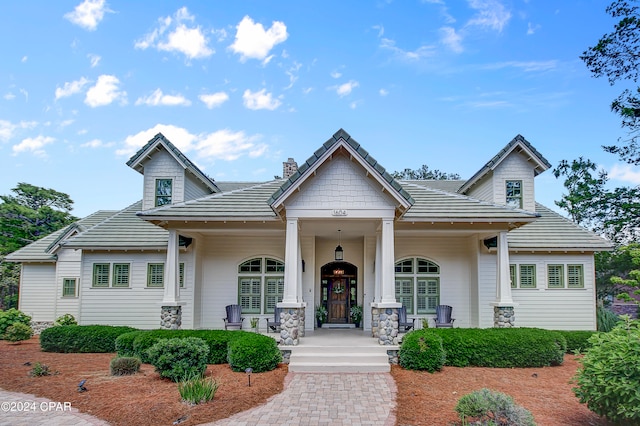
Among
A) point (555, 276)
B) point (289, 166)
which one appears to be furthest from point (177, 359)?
point (555, 276)

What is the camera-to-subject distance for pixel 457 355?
376 inches

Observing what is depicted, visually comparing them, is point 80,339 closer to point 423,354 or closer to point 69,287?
point 69,287

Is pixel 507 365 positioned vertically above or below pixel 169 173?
below

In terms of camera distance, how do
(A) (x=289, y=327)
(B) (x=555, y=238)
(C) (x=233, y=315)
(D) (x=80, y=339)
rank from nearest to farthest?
(A) (x=289, y=327) → (D) (x=80, y=339) → (C) (x=233, y=315) → (B) (x=555, y=238)

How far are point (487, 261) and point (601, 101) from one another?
10308mm

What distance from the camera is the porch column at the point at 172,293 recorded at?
11.4 m

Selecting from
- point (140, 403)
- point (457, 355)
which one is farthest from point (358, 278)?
point (140, 403)

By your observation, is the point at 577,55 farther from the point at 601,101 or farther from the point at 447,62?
the point at 447,62

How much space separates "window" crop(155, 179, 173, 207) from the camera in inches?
551

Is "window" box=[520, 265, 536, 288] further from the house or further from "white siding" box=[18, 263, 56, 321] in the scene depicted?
"white siding" box=[18, 263, 56, 321]

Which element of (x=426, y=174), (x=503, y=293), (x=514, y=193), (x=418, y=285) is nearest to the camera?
(x=503, y=293)

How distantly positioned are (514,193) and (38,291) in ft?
66.2

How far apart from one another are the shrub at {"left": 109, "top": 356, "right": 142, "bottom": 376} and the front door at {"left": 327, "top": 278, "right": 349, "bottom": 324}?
24.3ft

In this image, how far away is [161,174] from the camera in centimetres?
1402
